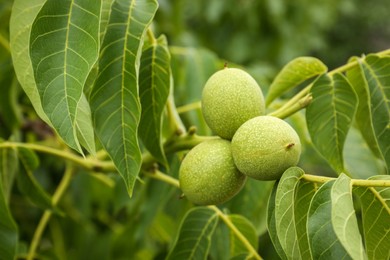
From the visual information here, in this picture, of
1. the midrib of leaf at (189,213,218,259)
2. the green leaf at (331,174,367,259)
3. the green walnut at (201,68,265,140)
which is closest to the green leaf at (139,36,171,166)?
the green walnut at (201,68,265,140)

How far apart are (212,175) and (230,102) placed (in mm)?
148

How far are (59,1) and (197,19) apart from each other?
3950 millimetres

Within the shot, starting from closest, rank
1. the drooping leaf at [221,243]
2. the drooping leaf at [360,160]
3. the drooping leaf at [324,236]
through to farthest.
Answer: the drooping leaf at [324,236]
the drooping leaf at [221,243]
the drooping leaf at [360,160]

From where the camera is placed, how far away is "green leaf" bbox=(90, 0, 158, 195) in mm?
1098

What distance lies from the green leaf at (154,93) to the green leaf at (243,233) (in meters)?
0.26

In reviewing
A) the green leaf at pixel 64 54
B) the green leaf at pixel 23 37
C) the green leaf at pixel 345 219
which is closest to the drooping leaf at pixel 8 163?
the green leaf at pixel 23 37

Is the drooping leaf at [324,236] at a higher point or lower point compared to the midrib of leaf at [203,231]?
higher

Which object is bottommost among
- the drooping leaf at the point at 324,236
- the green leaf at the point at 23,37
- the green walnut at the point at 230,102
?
the drooping leaf at the point at 324,236

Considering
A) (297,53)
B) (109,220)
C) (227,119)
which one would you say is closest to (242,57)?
(297,53)

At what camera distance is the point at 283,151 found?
1021 mm

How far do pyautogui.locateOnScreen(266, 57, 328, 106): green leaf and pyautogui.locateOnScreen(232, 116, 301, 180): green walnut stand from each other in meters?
0.35

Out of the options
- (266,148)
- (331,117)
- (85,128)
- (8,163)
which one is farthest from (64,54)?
(331,117)

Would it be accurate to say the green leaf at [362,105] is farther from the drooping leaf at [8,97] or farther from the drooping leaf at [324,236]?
the drooping leaf at [8,97]

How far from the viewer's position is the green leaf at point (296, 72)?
4.44 ft
